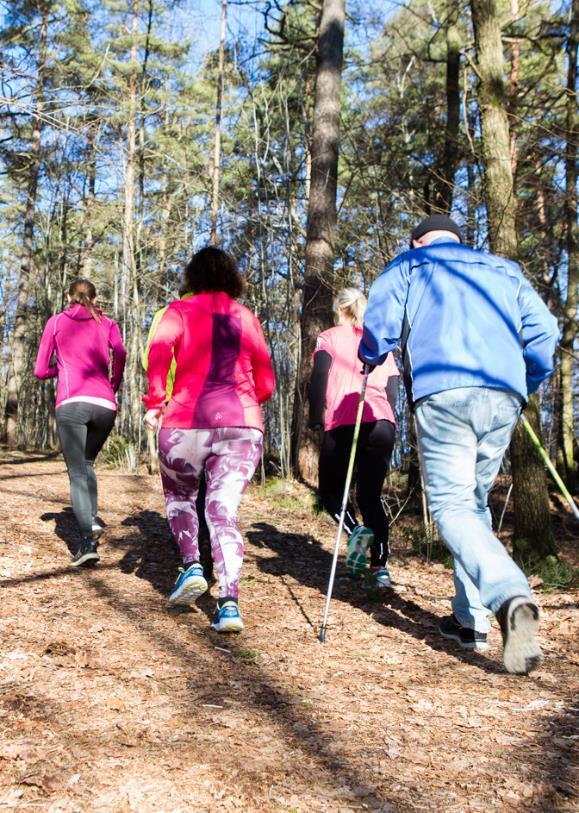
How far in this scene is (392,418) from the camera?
4938 mm

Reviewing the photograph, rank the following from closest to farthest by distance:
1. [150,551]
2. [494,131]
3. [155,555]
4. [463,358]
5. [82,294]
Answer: [463,358] → [82,294] → [155,555] → [150,551] → [494,131]

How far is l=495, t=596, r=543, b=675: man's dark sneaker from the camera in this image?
8.87 ft

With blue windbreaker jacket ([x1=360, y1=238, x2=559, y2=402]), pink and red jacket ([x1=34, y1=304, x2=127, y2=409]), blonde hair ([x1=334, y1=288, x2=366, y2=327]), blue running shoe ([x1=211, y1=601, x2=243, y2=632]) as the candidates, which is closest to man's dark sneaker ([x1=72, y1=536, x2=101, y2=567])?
pink and red jacket ([x1=34, y1=304, x2=127, y2=409])

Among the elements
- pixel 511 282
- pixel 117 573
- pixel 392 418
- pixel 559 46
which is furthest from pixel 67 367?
pixel 559 46

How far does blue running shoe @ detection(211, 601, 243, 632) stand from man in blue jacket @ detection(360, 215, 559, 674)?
3.82ft

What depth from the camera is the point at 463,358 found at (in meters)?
3.18

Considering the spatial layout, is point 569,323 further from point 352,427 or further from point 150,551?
point 150,551

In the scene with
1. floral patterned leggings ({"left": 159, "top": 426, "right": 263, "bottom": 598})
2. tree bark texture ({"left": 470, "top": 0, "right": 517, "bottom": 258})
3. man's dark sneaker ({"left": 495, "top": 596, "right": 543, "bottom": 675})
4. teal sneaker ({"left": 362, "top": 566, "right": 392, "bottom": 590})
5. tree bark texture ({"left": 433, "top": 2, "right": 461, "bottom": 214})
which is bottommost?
teal sneaker ({"left": 362, "top": 566, "right": 392, "bottom": 590})

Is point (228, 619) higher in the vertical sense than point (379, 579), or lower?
higher

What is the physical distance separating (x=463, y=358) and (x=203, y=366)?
1378mm

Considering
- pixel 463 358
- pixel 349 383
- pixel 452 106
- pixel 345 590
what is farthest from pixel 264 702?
pixel 452 106

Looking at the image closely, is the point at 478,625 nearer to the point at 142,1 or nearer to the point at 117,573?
the point at 117,573

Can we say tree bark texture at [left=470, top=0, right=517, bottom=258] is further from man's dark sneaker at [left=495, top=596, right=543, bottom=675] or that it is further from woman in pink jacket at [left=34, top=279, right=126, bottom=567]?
man's dark sneaker at [left=495, top=596, right=543, bottom=675]

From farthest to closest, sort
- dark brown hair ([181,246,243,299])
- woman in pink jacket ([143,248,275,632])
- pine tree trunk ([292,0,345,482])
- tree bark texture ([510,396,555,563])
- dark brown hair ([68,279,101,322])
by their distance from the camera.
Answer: pine tree trunk ([292,0,345,482]) → tree bark texture ([510,396,555,563]) → dark brown hair ([68,279,101,322]) → dark brown hair ([181,246,243,299]) → woman in pink jacket ([143,248,275,632])
